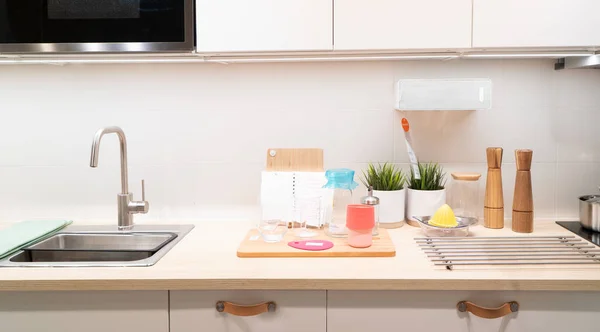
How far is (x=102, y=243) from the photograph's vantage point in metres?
1.90

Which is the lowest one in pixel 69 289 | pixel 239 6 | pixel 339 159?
pixel 69 289

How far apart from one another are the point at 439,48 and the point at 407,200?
58cm

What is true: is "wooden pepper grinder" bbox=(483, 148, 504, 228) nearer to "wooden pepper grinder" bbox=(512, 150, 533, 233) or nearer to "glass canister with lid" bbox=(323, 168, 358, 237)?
"wooden pepper grinder" bbox=(512, 150, 533, 233)

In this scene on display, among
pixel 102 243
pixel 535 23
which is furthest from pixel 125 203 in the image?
pixel 535 23

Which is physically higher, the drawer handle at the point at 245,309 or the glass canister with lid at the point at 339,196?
the glass canister with lid at the point at 339,196

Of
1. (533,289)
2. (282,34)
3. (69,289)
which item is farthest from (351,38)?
(69,289)

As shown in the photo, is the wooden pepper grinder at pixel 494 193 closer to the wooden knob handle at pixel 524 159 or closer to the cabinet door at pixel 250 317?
the wooden knob handle at pixel 524 159

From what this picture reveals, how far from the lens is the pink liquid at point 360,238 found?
5.30 ft

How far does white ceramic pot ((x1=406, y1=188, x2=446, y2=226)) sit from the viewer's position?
6.27ft

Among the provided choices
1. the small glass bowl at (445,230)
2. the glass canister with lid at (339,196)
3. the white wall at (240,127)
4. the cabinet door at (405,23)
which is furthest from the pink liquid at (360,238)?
the cabinet door at (405,23)

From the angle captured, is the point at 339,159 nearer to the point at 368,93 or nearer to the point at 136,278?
the point at 368,93

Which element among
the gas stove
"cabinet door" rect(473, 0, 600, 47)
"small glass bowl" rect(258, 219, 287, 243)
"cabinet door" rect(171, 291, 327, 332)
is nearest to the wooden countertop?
"cabinet door" rect(171, 291, 327, 332)

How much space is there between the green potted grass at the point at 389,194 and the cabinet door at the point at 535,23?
540mm

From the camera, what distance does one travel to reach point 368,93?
202 centimetres
